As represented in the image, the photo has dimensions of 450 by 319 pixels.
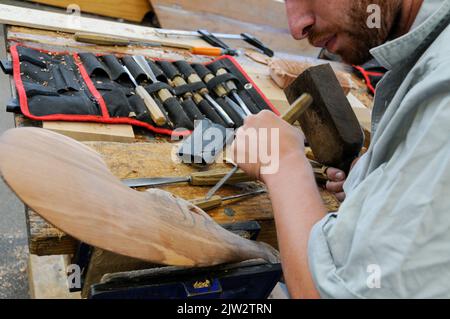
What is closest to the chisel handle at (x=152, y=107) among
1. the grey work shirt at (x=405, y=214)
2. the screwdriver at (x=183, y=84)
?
the screwdriver at (x=183, y=84)

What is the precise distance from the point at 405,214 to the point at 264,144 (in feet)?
1.71

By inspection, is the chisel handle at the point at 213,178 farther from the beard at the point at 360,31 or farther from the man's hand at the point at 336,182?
the beard at the point at 360,31

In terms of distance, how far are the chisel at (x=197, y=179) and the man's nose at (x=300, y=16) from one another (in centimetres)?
44

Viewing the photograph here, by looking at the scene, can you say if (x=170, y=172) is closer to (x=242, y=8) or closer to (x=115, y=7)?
(x=242, y=8)

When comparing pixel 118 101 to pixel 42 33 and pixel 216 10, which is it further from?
pixel 216 10

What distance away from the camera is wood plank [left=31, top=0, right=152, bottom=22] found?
343 centimetres

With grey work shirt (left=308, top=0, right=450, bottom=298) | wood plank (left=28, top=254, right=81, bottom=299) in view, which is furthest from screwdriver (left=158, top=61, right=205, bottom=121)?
grey work shirt (left=308, top=0, right=450, bottom=298)

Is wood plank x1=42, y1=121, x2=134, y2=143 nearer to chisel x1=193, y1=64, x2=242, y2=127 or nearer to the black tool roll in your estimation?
the black tool roll

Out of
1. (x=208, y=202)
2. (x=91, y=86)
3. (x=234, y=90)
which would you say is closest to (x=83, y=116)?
(x=91, y=86)

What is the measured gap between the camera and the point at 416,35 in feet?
2.57

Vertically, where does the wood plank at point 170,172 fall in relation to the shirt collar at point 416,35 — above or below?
below

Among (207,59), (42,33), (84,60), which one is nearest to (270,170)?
(84,60)

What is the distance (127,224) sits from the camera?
0.73 meters

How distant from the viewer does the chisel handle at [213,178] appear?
3.89 ft
